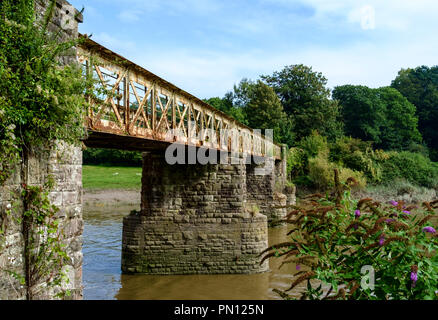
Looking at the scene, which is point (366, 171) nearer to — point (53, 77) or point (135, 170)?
point (135, 170)

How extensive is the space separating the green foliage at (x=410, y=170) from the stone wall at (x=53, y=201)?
3705 centimetres

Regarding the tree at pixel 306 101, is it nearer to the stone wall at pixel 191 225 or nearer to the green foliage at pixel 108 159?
the green foliage at pixel 108 159

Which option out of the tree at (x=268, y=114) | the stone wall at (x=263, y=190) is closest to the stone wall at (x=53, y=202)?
the stone wall at (x=263, y=190)

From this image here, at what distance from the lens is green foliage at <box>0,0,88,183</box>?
4492 mm

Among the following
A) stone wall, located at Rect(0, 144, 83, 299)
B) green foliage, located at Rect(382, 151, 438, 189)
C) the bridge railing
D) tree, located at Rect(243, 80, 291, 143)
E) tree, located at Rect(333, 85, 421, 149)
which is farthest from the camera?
tree, located at Rect(333, 85, 421, 149)

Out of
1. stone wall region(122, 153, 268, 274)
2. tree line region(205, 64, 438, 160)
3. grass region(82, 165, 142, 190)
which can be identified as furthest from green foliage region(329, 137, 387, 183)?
stone wall region(122, 153, 268, 274)

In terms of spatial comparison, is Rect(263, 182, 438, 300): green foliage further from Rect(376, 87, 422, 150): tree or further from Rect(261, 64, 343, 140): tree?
Rect(376, 87, 422, 150): tree

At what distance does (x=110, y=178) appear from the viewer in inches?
1639

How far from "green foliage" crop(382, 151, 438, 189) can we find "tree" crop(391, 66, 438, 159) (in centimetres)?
1489

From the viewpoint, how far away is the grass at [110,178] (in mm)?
38750

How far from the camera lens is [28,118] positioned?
4.79m

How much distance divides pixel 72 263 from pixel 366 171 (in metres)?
35.7

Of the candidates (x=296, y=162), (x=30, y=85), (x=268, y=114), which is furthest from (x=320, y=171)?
(x=30, y=85)

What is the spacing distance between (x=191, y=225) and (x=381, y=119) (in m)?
45.4
